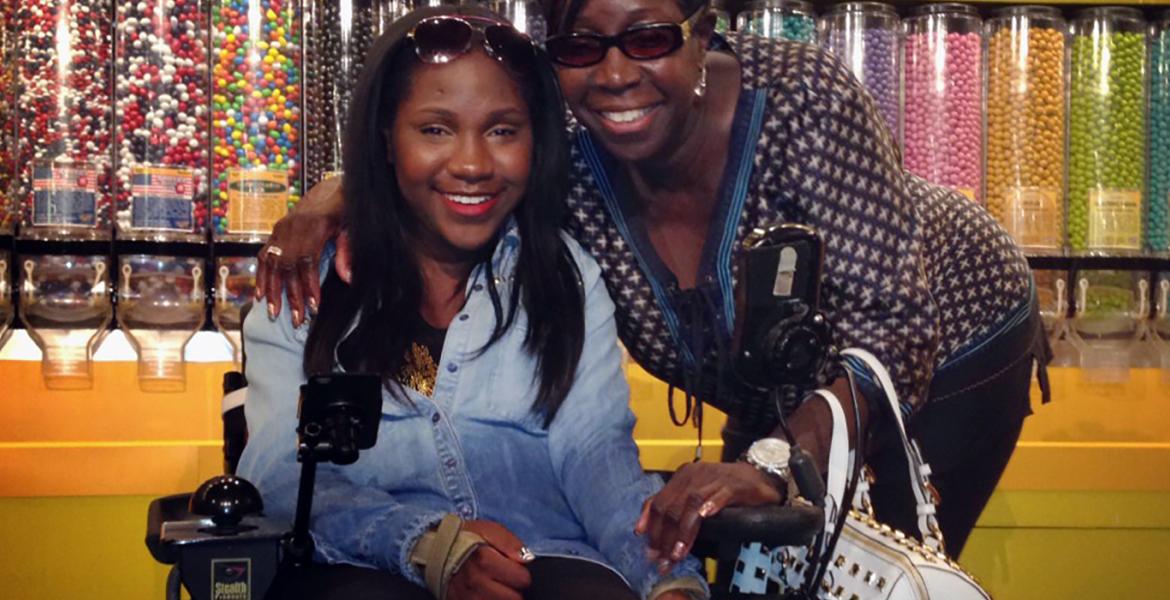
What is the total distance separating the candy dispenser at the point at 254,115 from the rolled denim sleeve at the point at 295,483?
3.09ft

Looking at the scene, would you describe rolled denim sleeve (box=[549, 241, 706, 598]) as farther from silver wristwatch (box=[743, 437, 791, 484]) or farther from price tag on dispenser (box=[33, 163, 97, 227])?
price tag on dispenser (box=[33, 163, 97, 227])

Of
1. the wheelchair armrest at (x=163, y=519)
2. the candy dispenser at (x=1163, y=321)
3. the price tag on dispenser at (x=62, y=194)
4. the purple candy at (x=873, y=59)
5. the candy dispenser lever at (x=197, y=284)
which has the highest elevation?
the purple candy at (x=873, y=59)

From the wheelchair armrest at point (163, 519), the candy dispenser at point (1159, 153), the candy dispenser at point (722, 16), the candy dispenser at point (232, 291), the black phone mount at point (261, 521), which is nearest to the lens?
the black phone mount at point (261, 521)

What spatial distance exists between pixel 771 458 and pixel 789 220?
0.48 meters

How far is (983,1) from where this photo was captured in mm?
3469

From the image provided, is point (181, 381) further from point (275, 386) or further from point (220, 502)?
point (220, 502)

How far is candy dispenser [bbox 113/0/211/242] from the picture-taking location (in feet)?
9.84

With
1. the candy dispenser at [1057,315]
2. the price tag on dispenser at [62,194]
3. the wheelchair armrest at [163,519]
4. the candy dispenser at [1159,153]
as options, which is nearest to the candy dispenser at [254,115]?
the price tag on dispenser at [62,194]

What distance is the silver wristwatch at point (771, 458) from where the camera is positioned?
6.10 ft

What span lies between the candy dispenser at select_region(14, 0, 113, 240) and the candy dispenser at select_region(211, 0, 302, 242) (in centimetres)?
23

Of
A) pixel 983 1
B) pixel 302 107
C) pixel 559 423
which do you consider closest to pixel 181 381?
pixel 302 107

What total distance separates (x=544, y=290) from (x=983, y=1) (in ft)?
5.80

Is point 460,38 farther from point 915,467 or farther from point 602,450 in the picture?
point 915,467

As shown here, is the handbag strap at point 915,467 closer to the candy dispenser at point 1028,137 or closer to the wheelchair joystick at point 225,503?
the wheelchair joystick at point 225,503
